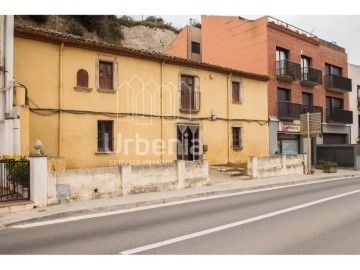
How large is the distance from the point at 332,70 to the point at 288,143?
978cm

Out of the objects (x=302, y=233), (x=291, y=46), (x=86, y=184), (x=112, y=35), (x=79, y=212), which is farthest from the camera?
(x=112, y=35)

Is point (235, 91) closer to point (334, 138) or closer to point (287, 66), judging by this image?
point (287, 66)

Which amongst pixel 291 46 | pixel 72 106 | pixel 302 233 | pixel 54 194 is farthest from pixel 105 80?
pixel 291 46

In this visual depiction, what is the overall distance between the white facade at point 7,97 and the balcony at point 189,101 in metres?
8.78

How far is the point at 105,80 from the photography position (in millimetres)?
15344

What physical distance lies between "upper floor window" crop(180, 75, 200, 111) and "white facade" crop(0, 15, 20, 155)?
890 centimetres

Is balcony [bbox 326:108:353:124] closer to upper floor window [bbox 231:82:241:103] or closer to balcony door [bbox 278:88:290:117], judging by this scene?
balcony door [bbox 278:88:290:117]

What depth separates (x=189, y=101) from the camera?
18.2m

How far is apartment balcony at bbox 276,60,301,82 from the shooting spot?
23.2m

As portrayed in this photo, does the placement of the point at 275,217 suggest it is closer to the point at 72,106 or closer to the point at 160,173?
the point at 160,173

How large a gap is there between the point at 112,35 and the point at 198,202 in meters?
31.1

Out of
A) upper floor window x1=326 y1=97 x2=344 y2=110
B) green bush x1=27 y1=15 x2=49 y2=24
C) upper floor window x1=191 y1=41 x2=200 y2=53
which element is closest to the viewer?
upper floor window x1=326 y1=97 x2=344 y2=110

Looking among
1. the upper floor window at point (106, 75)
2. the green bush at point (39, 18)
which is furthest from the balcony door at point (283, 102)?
the green bush at point (39, 18)

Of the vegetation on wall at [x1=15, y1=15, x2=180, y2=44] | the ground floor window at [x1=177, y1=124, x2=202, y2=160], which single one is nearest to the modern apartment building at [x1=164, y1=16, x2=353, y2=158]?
the ground floor window at [x1=177, y1=124, x2=202, y2=160]
